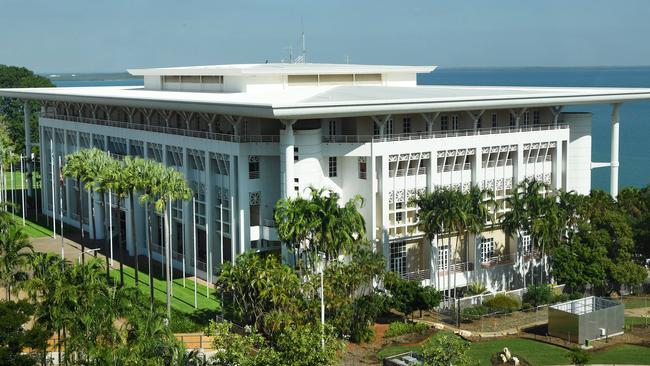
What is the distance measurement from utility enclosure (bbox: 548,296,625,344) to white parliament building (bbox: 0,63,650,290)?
28.0ft

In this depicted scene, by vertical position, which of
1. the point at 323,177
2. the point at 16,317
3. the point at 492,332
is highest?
the point at 323,177

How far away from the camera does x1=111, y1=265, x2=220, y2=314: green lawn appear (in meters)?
53.5

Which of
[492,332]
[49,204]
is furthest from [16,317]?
[49,204]

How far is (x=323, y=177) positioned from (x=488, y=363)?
57.5 ft

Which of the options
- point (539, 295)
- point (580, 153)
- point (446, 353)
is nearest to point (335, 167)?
point (539, 295)

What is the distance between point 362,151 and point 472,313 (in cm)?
1230

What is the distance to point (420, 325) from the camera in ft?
166

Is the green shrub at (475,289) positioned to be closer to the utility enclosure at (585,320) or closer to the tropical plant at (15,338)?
the utility enclosure at (585,320)

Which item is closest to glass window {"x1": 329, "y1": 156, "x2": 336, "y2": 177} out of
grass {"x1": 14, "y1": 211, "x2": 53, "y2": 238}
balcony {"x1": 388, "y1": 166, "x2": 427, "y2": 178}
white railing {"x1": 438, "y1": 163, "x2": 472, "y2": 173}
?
balcony {"x1": 388, "y1": 166, "x2": 427, "y2": 178}

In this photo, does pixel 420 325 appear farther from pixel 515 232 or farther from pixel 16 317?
pixel 16 317

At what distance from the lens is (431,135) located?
58.9 meters

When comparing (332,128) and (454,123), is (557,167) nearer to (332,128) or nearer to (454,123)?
(454,123)

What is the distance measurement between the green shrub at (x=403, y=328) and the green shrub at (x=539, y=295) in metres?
8.75

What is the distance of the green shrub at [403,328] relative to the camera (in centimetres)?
4956
